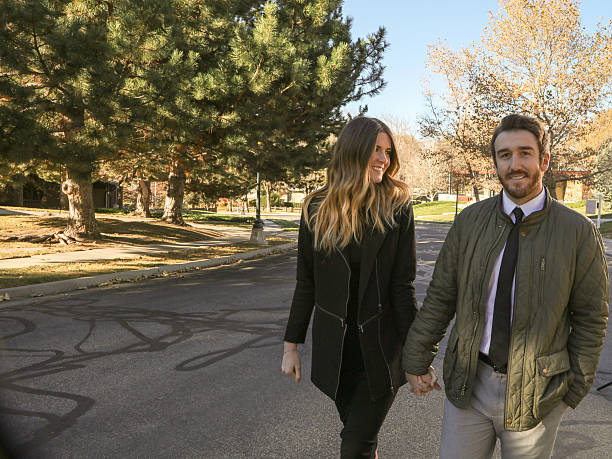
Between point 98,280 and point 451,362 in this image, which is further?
point 98,280

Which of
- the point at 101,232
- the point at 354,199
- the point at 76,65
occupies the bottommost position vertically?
the point at 101,232

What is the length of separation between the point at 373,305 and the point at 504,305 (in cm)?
57

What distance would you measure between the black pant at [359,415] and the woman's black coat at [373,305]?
0.20 ft

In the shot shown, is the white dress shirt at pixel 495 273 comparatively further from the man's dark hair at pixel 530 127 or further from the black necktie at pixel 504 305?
the man's dark hair at pixel 530 127

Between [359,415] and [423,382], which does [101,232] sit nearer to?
[359,415]

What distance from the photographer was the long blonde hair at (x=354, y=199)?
2.35 meters

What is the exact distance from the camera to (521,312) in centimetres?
199

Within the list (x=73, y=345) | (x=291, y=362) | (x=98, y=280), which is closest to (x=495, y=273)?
(x=291, y=362)

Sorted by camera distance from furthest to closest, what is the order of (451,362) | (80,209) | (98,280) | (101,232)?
(101,232)
(80,209)
(98,280)
(451,362)

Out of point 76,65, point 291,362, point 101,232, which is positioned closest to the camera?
point 291,362

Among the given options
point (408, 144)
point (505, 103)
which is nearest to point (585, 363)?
point (505, 103)

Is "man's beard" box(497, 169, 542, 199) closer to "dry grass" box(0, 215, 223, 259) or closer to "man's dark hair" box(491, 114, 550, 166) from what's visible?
"man's dark hair" box(491, 114, 550, 166)

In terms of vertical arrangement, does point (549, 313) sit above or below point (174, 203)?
below

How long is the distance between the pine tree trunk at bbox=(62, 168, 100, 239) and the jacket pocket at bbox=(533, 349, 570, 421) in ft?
55.0
